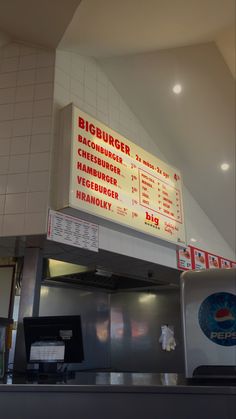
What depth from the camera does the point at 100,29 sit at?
2.95 metres

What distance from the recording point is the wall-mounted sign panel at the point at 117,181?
9.08ft

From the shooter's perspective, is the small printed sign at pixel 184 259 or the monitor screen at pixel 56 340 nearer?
the monitor screen at pixel 56 340

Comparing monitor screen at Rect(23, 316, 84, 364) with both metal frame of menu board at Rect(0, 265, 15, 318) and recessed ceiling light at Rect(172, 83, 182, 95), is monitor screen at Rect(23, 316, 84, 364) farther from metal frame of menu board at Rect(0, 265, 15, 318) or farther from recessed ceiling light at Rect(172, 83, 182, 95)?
recessed ceiling light at Rect(172, 83, 182, 95)

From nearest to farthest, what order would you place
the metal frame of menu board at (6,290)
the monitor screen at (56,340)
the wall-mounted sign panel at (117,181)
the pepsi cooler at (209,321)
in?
1. the pepsi cooler at (209,321)
2. the monitor screen at (56,340)
3. the wall-mounted sign panel at (117,181)
4. the metal frame of menu board at (6,290)

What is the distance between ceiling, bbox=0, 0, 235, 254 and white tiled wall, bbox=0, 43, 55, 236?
0.69ft

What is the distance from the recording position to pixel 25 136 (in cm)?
287

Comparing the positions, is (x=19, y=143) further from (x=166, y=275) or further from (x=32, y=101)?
(x=166, y=275)

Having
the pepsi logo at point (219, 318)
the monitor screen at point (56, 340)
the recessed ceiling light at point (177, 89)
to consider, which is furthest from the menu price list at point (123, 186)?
the pepsi logo at point (219, 318)

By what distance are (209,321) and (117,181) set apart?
1.57 m

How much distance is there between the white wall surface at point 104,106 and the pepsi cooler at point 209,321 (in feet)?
4.13

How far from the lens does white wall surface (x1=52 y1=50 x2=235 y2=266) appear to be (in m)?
3.07

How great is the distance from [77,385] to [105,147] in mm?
1967

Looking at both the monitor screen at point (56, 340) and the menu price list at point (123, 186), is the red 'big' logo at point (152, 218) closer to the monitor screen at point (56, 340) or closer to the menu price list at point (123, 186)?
the menu price list at point (123, 186)

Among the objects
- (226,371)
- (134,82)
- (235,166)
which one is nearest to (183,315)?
(226,371)
